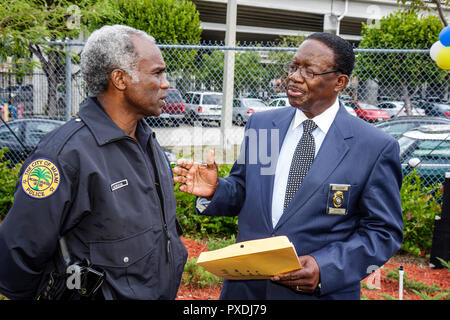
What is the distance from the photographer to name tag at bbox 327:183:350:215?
1968 mm

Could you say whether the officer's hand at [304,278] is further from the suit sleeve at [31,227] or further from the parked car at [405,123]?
the parked car at [405,123]

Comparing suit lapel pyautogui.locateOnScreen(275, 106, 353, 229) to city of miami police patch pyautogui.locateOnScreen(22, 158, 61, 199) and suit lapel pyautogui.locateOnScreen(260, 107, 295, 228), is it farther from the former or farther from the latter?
city of miami police patch pyautogui.locateOnScreen(22, 158, 61, 199)

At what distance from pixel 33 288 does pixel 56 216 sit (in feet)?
1.26

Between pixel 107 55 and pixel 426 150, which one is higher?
pixel 107 55

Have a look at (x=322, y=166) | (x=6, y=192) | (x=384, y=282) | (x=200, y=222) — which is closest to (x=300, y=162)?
(x=322, y=166)

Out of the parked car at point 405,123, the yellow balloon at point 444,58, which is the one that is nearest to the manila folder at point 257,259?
the yellow balloon at point 444,58

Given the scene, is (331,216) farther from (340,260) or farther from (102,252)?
(102,252)

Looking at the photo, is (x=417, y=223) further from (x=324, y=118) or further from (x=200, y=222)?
(x=324, y=118)

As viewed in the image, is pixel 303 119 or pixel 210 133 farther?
pixel 210 133

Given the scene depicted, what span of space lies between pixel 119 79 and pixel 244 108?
745cm

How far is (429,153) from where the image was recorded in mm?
6703

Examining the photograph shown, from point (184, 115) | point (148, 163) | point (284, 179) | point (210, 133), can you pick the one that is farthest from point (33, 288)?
point (210, 133)

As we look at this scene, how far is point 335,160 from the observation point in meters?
2.02

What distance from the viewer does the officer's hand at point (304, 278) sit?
179cm
